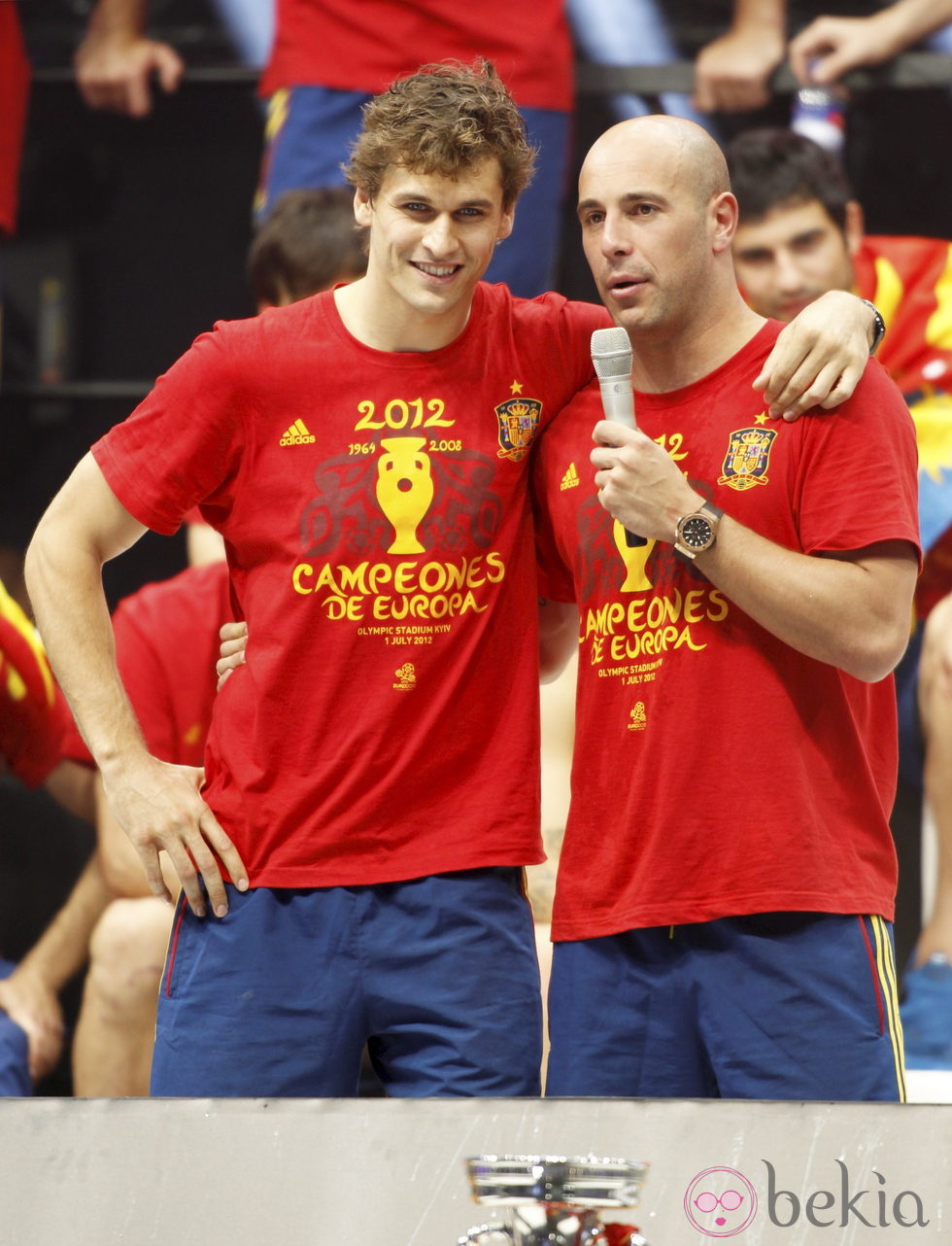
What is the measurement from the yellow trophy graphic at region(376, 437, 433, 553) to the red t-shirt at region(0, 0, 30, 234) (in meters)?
2.05

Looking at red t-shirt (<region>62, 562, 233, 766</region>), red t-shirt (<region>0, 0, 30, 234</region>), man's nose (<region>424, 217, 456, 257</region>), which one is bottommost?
red t-shirt (<region>62, 562, 233, 766</region>)

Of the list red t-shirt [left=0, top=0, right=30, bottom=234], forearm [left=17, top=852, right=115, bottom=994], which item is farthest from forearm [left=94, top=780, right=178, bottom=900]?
→ red t-shirt [left=0, top=0, right=30, bottom=234]

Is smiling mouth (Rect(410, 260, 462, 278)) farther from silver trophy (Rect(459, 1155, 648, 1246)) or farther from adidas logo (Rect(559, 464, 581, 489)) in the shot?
silver trophy (Rect(459, 1155, 648, 1246))

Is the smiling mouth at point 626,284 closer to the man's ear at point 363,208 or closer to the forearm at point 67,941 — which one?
the man's ear at point 363,208

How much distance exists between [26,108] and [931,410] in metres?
2.15

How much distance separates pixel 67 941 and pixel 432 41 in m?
2.11

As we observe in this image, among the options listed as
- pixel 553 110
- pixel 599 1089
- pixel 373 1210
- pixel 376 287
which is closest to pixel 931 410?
pixel 553 110

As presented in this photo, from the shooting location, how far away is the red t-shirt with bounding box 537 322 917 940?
185 cm

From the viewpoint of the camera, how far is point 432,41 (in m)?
3.46

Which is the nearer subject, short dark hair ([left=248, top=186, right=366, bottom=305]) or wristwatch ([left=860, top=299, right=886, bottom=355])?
wristwatch ([left=860, top=299, right=886, bottom=355])

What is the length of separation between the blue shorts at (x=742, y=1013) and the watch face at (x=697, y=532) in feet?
1.47

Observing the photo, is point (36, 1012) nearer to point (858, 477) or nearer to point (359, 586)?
point (359, 586)

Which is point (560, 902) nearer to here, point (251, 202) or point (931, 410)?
point (931, 410)

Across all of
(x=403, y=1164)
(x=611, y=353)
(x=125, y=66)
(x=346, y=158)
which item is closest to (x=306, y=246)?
(x=346, y=158)
